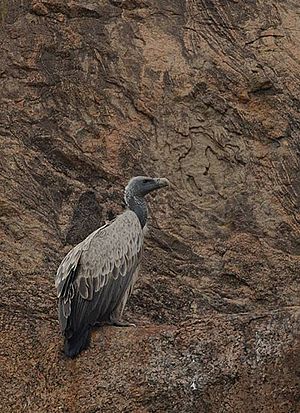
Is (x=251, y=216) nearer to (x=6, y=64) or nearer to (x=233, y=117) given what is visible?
(x=233, y=117)

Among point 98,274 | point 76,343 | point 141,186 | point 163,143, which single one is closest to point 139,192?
point 141,186

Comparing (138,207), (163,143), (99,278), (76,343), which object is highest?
(138,207)

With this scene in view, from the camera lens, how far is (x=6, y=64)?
15.5 meters

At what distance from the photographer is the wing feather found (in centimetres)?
1148

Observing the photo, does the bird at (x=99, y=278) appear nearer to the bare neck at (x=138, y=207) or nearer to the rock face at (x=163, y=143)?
the bare neck at (x=138, y=207)

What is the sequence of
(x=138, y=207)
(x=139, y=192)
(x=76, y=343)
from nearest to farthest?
(x=76, y=343), (x=138, y=207), (x=139, y=192)

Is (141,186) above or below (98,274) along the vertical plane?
above

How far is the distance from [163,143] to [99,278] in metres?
3.95

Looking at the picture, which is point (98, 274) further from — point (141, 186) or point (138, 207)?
point (141, 186)

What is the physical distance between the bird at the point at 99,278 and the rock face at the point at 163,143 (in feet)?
2.27

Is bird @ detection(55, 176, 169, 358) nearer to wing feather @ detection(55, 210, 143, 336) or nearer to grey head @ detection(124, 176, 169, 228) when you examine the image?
wing feather @ detection(55, 210, 143, 336)

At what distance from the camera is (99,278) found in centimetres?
1170

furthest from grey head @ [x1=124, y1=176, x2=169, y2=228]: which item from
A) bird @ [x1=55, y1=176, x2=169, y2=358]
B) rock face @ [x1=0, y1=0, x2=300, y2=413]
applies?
rock face @ [x1=0, y1=0, x2=300, y2=413]

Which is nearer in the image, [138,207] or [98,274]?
[98,274]
